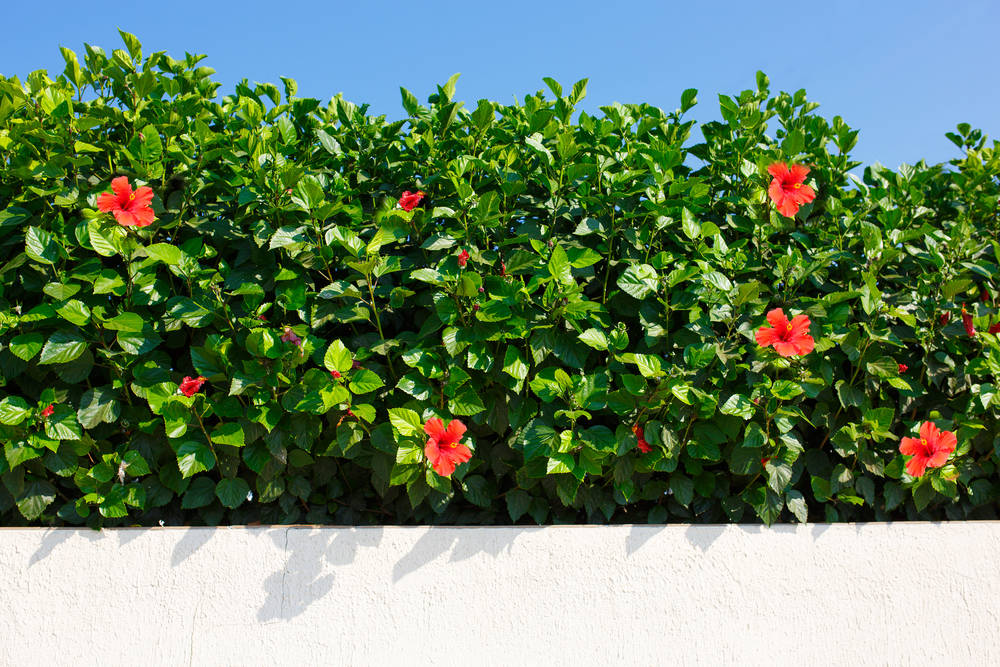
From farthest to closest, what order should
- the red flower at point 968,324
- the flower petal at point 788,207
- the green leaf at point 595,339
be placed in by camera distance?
the red flower at point 968,324 < the flower petal at point 788,207 < the green leaf at point 595,339

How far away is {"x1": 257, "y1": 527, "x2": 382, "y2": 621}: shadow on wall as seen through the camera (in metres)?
2.24

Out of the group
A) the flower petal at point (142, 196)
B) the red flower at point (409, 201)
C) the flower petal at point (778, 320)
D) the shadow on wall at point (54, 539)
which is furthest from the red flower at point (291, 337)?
the flower petal at point (778, 320)

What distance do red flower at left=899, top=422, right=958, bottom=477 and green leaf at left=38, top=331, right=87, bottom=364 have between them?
2.81 meters

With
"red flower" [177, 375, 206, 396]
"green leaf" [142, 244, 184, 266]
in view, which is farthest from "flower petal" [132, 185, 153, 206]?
"red flower" [177, 375, 206, 396]

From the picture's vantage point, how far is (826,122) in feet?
9.36

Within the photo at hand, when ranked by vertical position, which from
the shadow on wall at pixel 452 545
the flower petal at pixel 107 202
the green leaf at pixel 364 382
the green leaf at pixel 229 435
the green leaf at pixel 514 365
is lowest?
the shadow on wall at pixel 452 545

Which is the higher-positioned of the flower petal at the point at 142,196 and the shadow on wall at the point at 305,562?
the flower petal at the point at 142,196

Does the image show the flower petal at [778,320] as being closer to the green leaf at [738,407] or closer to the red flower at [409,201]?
the green leaf at [738,407]

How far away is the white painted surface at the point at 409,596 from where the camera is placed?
7.34 feet

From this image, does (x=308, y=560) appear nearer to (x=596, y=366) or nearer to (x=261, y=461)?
(x=261, y=461)

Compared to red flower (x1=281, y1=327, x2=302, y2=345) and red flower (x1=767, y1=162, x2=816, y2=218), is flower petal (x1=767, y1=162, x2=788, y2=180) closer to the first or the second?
red flower (x1=767, y1=162, x2=816, y2=218)

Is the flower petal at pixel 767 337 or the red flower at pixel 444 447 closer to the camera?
the red flower at pixel 444 447

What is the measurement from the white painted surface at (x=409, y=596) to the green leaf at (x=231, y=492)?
98mm

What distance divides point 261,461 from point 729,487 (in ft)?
5.23
